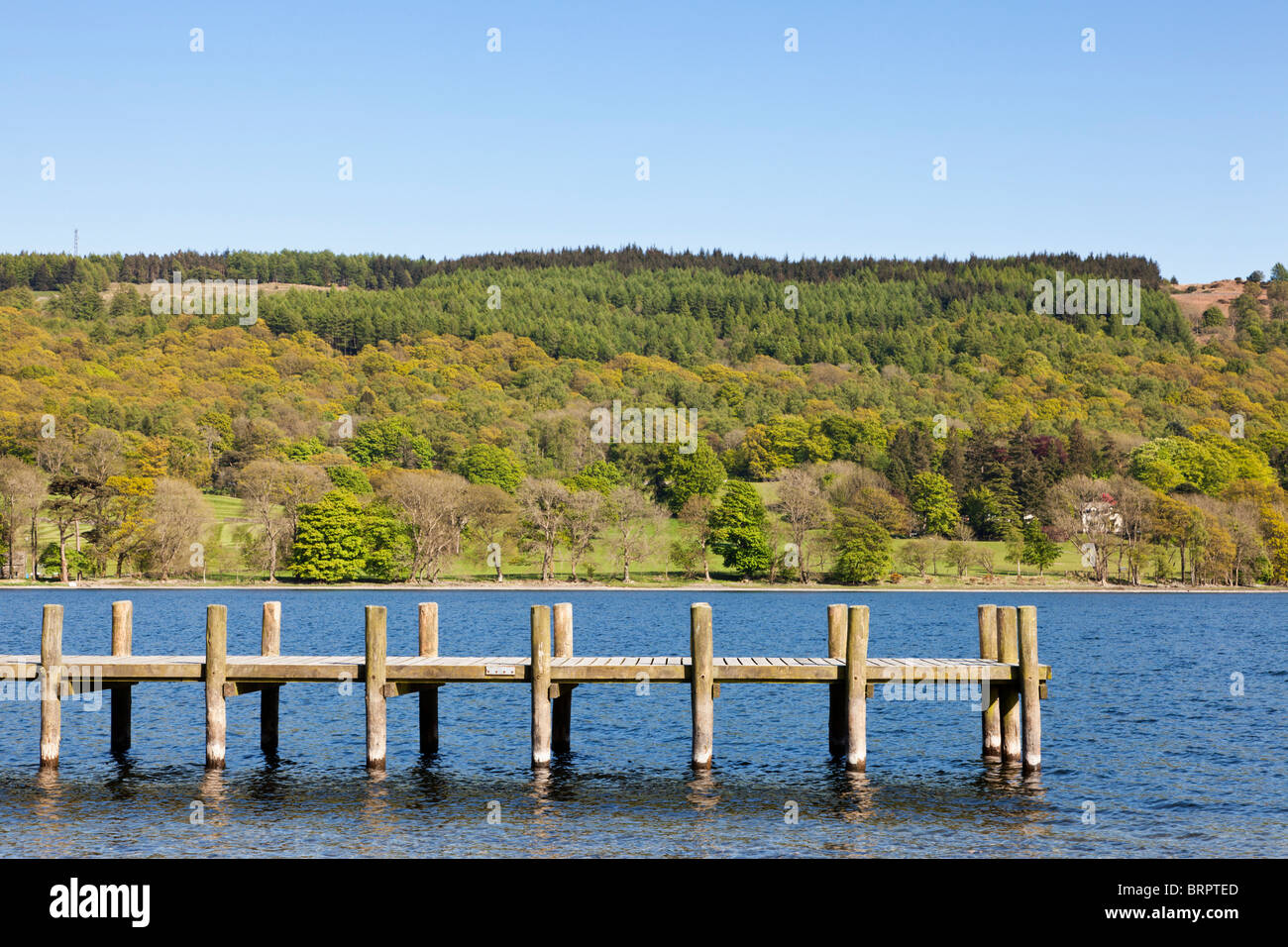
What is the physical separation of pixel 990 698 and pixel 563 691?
386 inches

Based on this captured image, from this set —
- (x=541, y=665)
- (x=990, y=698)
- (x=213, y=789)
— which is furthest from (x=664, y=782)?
(x=213, y=789)

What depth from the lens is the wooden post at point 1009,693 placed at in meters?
27.5

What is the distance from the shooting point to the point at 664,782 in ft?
89.2

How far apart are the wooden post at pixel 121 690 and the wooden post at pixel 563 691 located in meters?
10.0

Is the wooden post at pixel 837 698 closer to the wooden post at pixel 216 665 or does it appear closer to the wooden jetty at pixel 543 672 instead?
the wooden jetty at pixel 543 672

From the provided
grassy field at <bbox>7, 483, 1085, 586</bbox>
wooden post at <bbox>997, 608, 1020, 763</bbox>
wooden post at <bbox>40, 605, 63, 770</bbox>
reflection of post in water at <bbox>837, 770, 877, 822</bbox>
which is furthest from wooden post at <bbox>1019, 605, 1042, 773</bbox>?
grassy field at <bbox>7, 483, 1085, 586</bbox>

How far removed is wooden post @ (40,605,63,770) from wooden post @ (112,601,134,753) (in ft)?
6.57

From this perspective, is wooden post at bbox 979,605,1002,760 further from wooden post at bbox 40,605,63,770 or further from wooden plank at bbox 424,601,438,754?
wooden post at bbox 40,605,63,770

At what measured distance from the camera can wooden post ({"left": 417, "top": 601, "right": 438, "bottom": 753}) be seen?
97.8 feet

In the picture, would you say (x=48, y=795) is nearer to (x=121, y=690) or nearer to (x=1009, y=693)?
(x=121, y=690)

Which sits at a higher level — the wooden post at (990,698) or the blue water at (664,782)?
the wooden post at (990,698)

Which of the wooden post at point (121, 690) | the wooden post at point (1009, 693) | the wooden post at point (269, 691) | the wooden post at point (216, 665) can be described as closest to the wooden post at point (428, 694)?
the wooden post at point (269, 691)
